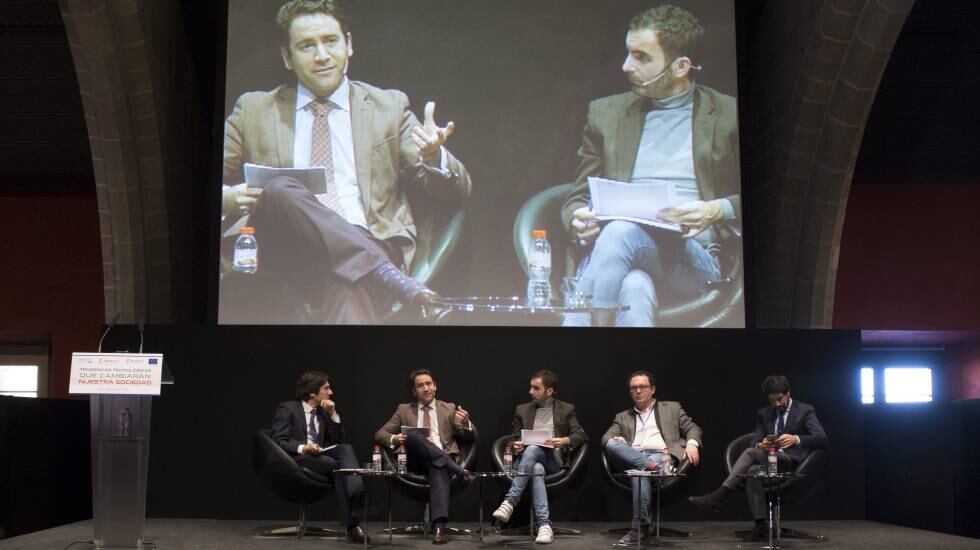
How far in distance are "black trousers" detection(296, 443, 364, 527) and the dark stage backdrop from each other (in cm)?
117

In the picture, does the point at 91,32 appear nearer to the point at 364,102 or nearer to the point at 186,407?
the point at 364,102

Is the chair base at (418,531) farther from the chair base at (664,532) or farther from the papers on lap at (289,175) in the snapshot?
the papers on lap at (289,175)

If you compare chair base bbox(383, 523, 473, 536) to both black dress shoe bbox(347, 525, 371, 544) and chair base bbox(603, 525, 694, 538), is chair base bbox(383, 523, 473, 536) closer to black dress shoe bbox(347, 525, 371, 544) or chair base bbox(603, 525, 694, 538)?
black dress shoe bbox(347, 525, 371, 544)

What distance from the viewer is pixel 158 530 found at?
7.04 meters

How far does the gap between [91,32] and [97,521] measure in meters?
4.22

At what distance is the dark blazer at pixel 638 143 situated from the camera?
29.0 feet

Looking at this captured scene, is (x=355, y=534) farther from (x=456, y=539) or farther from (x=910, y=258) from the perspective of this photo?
(x=910, y=258)

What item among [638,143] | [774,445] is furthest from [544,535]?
[638,143]

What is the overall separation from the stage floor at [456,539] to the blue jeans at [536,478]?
0.22 meters

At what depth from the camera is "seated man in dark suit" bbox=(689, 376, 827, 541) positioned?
6.39 metres

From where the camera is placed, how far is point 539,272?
866 centimetres

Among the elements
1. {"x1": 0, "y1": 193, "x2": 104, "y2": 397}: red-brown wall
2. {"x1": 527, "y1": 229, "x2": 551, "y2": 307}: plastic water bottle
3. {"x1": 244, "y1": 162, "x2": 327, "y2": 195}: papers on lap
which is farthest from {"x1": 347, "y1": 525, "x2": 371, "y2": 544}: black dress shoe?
{"x1": 0, "y1": 193, "x2": 104, "y2": 397}: red-brown wall

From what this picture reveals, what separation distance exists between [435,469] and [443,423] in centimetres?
60

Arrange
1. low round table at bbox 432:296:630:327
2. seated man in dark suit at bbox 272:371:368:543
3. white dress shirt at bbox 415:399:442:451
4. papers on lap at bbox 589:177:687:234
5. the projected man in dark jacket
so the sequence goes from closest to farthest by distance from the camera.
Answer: seated man in dark suit at bbox 272:371:368:543 < white dress shirt at bbox 415:399:442:451 < low round table at bbox 432:296:630:327 < the projected man in dark jacket < papers on lap at bbox 589:177:687:234
